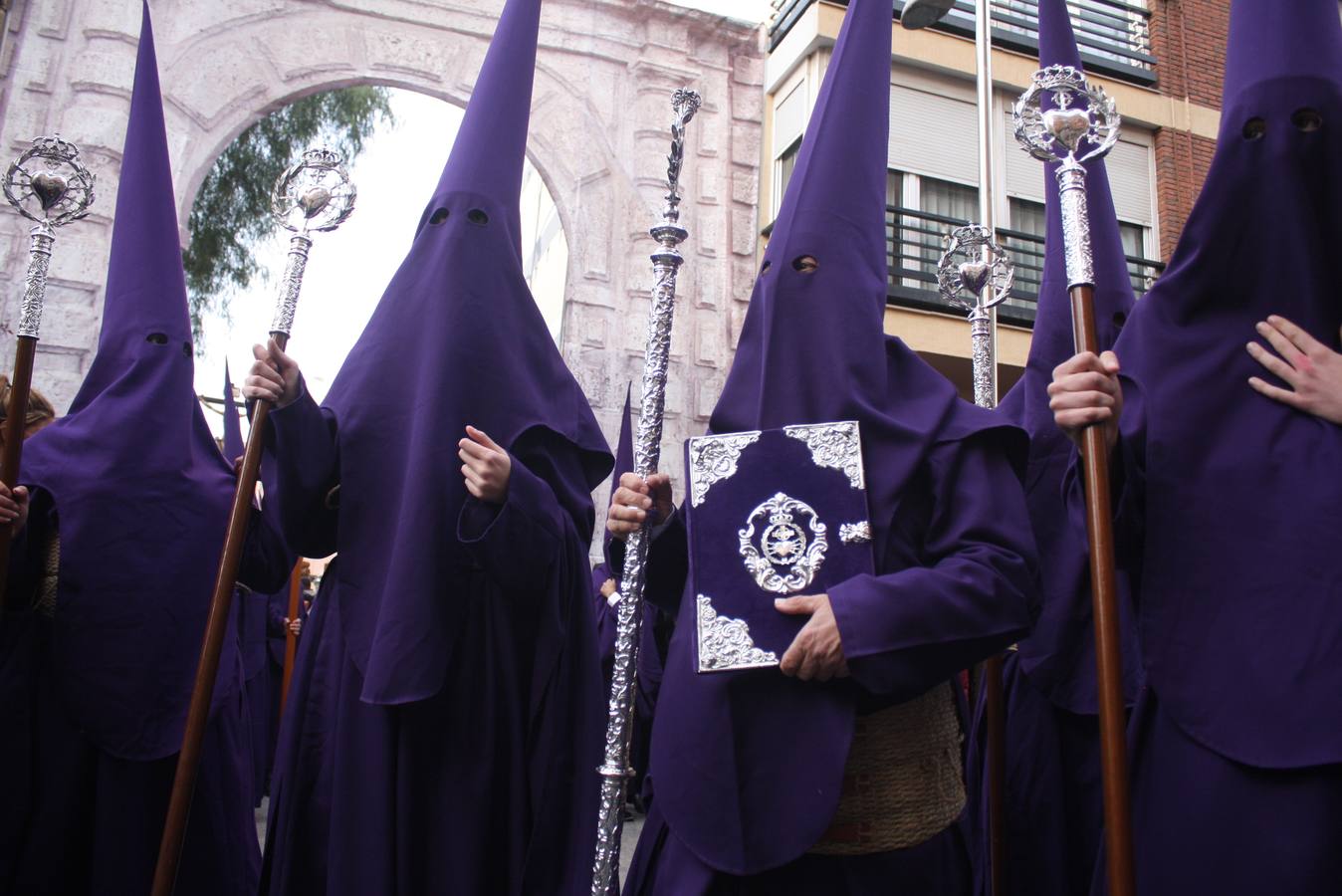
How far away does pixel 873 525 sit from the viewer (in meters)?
2.17

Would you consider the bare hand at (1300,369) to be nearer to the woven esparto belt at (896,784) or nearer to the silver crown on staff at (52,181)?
the woven esparto belt at (896,784)

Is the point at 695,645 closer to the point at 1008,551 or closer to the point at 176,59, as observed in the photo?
the point at 1008,551

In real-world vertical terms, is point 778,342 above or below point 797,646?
above

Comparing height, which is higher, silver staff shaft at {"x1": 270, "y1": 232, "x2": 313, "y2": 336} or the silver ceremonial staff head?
the silver ceremonial staff head

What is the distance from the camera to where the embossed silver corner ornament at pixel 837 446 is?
7.01 feet

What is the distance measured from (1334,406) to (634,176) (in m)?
8.56

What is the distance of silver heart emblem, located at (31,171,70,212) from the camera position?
3.70m

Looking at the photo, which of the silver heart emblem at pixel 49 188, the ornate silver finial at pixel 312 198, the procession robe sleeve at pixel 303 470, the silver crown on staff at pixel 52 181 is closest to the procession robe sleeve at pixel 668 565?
the procession robe sleeve at pixel 303 470

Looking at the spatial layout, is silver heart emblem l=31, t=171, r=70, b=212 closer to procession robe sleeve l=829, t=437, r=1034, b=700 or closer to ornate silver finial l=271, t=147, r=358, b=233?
ornate silver finial l=271, t=147, r=358, b=233

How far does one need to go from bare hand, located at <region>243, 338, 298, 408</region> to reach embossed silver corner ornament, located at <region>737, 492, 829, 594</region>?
1564mm

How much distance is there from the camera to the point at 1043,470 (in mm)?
3641

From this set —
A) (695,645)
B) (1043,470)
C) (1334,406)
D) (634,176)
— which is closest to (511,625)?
(695,645)

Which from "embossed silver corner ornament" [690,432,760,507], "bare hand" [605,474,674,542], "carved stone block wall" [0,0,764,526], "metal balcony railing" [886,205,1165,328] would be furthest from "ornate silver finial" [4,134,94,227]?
"metal balcony railing" [886,205,1165,328]

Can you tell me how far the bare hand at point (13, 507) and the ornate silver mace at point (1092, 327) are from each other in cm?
307
